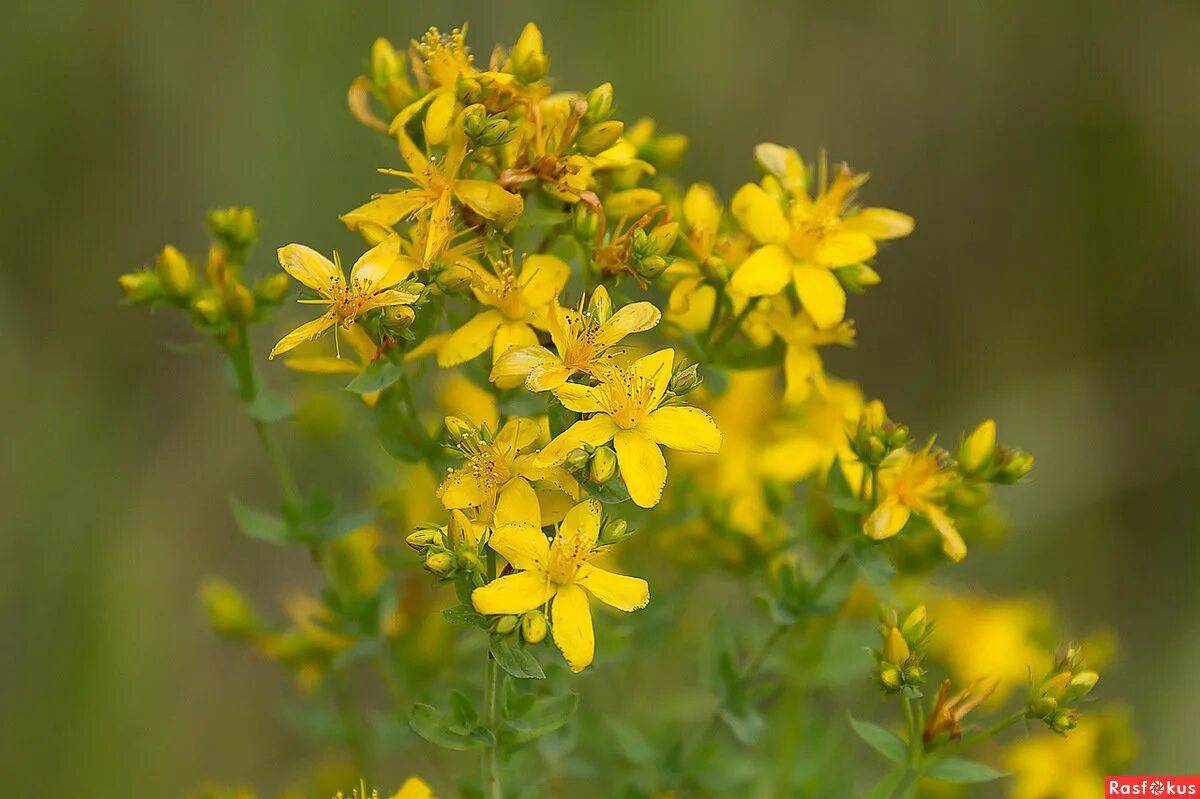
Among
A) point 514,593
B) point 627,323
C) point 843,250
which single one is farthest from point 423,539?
point 843,250

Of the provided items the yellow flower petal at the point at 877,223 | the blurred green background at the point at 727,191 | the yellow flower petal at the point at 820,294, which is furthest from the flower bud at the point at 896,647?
the blurred green background at the point at 727,191

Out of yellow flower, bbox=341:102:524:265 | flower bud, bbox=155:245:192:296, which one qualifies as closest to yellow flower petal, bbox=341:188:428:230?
yellow flower, bbox=341:102:524:265

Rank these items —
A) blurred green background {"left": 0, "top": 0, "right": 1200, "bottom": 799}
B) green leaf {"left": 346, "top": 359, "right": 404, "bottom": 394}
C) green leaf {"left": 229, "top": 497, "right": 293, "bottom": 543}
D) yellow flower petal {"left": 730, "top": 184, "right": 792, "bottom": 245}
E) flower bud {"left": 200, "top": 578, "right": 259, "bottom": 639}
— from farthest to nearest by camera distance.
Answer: blurred green background {"left": 0, "top": 0, "right": 1200, "bottom": 799}, flower bud {"left": 200, "top": 578, "right": 259, "bottom": 639}, green leaf {"left": 229, "top": 497, "right": 293, "bottom": 543}, yellow flower petal {"left": 730, "top": 184, "right": 792, "bottom": 245}, green leaf {"left": 346, "top": 359, "right": 404, "bottom": 394}

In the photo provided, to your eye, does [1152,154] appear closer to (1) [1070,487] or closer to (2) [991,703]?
(1) [1070,487]

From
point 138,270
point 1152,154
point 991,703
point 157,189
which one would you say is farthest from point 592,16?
point 991,703

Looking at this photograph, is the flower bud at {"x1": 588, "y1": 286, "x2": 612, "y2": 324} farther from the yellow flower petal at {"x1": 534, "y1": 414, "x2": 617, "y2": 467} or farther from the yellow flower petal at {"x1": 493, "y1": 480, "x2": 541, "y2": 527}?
the yellow flower petal at {"x1": 493, "y1": 480, "x2": 541, "y2": 527}

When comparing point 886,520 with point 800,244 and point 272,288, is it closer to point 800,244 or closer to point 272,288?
point 800,244
